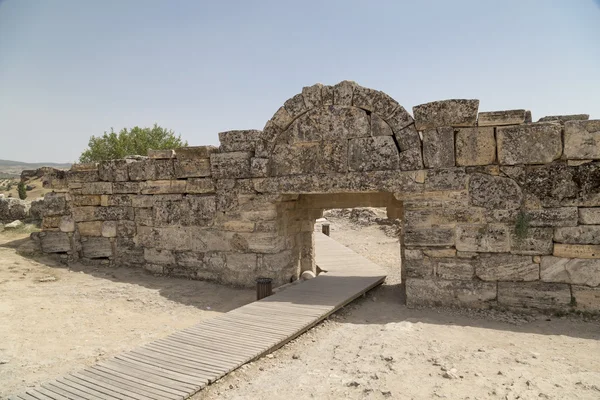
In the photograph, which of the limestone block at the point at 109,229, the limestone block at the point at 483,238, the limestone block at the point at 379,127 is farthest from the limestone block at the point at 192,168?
the limestone block at the point at 483,238

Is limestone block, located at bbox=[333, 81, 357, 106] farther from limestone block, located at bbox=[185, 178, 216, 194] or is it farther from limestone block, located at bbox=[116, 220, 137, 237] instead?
limestone block, located at bbox=[116, 220, 137, 237]

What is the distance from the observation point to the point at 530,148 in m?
5.00

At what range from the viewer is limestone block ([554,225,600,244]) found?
15.7 feet

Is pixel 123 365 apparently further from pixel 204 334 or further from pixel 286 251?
pixel 286 251

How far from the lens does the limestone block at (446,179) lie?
523 centimetres

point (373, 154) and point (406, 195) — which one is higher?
point (373, 154)

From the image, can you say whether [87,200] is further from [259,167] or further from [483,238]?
[483,238]

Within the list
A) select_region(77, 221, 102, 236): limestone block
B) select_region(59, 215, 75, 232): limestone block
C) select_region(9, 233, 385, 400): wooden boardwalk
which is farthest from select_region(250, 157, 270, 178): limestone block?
select_region(59, 215, 75, 232): limestone block

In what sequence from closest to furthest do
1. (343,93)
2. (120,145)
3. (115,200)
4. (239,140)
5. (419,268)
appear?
(419,268) < (343,93) < (239,140) < (115,200) < (120,145)

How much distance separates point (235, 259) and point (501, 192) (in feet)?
13.3

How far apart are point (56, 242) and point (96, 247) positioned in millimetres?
860

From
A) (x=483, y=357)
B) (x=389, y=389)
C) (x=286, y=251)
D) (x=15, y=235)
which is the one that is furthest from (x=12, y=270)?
(x=483, y=357)

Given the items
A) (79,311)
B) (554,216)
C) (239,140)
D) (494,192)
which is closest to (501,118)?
(494,192)

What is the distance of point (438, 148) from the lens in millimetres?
5309
